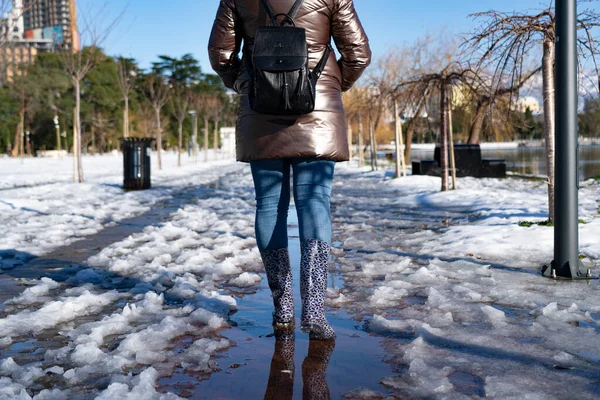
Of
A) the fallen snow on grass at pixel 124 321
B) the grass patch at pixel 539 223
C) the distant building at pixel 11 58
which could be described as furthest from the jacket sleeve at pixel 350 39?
the distant building at pixel 11 58

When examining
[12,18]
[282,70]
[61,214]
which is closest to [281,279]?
[282,70]

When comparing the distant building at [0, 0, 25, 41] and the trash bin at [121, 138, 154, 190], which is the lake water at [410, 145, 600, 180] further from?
the distant building at [0, 0, 25, 41]

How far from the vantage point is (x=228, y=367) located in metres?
2.64

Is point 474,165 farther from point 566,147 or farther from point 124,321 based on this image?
point 124,321

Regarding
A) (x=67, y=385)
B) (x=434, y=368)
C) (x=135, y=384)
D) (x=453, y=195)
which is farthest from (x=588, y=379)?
(x=453, y=195)

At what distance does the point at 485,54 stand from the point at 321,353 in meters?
5.33

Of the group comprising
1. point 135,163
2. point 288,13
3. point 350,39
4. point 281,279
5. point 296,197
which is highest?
point 288,13

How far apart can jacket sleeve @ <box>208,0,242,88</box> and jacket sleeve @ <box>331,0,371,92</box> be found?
1.68 feet

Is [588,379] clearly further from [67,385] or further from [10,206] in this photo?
[10,206]

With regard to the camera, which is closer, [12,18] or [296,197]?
[296,197]

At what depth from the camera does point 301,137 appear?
299 cm

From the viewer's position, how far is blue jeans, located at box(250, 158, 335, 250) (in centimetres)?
308

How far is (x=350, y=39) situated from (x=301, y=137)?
1.92 feet

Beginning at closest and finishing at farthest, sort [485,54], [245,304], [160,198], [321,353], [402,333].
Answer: [321,353]
[402,333]
[245,304]
[485,54]
[160,198]
